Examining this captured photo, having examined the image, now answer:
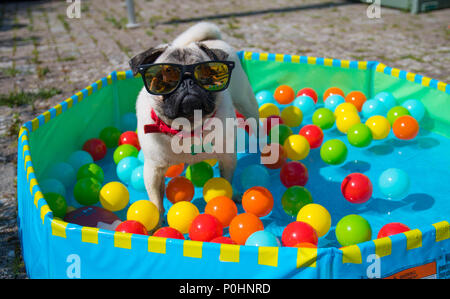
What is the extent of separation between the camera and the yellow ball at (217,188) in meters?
3.29

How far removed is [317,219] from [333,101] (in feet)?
7.68

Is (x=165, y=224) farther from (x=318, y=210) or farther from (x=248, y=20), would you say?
(x=248, y=20)

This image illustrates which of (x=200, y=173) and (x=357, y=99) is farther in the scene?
(x=357, y=99)

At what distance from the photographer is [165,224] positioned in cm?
326

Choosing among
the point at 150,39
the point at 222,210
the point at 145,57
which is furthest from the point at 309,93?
the point at 150,39

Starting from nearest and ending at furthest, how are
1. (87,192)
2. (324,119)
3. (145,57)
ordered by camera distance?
(145,57)
(87,192)
(324,119)

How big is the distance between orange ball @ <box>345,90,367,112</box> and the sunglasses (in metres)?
2.59

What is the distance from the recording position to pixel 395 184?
325 centimetres

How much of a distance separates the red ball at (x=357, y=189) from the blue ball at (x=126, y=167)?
1.77m

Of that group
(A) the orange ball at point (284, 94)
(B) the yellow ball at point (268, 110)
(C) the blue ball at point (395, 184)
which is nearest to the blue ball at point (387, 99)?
(A) the orange ball at point (284, 94)

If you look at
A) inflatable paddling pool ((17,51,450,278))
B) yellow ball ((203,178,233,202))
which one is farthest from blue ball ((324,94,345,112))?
yellow ball ((203,178,233,202))

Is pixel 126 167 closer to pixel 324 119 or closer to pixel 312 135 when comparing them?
pixel 312 135

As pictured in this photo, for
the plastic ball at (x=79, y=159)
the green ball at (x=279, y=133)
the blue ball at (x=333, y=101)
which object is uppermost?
the blue ball at (x=333, y=101)

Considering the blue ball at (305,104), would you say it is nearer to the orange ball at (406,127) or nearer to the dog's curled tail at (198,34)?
the orange ball at (406,127)
